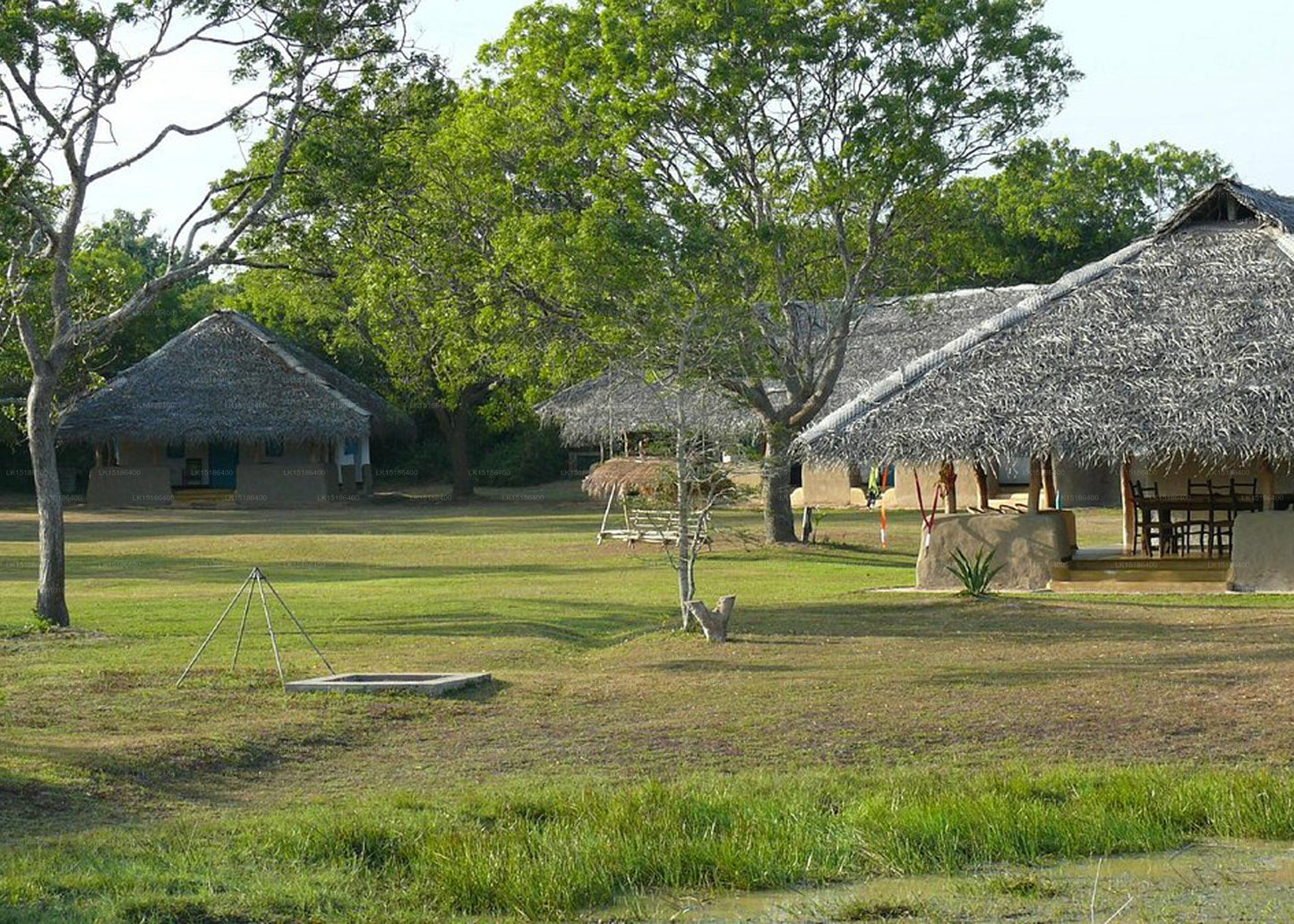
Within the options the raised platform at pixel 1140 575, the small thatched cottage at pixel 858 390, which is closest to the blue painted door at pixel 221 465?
the small thatched cottage at pixel 858 390

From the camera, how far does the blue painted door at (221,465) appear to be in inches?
1779

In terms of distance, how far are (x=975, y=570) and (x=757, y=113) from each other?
28.8ft

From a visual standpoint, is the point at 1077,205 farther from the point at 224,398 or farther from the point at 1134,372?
the point at 1134,372

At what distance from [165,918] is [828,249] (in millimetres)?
21900

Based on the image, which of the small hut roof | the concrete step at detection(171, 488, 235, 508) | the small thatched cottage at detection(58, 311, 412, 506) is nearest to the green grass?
the small hut roof

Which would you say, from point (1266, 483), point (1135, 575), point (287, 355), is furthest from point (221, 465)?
point (1266, 483)

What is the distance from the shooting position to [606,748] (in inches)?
452

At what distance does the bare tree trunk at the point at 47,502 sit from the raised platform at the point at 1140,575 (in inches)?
432

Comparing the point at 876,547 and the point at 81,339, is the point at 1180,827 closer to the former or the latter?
the point at 81,339

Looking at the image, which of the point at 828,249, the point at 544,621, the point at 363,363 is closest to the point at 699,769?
the point at 544,621

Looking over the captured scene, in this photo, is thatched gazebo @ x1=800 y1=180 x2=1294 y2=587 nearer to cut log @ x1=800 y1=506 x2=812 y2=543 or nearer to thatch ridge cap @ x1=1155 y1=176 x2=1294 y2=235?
thatch ridge cap @ x1=1155 y1=176 x2=1294 y2=235

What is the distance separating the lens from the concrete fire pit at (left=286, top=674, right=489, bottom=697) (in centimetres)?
1346

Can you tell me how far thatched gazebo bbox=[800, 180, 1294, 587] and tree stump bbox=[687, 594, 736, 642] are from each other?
4.54m

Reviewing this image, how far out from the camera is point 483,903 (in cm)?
784
